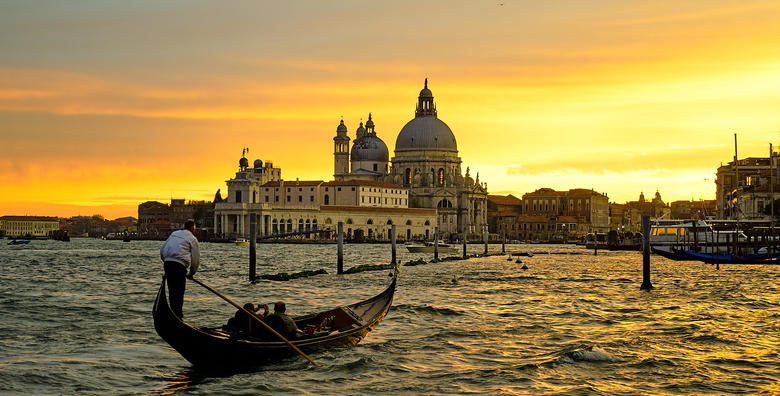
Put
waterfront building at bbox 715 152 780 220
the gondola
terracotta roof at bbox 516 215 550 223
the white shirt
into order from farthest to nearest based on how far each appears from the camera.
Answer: terracotta roof at bbox 516 215 550 223 → waterfront building at bbox 715 152 780 220 → the white shirt → the gondola

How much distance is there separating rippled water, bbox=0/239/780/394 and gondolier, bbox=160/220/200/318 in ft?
3.96

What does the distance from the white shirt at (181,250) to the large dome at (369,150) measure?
497 ft

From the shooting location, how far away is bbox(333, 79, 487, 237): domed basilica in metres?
159

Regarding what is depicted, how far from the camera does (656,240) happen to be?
73.1m

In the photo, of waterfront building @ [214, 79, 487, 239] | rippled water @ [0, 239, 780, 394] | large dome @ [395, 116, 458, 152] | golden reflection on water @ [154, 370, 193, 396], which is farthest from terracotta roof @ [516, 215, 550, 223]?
golden reflection on water @ [154, 370, 193, 396]

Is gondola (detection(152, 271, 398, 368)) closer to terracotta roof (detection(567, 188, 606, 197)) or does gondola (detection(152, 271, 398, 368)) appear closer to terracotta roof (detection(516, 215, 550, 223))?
terracotta roof (detection(516, 215, 550, 223))

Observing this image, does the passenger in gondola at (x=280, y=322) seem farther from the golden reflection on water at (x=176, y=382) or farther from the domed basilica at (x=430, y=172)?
the domed basilica at (x=430, y=172)

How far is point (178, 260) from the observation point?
49.1 ft

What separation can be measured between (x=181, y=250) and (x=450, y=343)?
19.5ft

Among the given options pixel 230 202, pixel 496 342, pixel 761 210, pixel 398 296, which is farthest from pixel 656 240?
pixel 230 202

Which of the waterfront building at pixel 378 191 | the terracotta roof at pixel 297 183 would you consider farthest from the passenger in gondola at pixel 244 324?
the terracotta roof at pixel 297 183

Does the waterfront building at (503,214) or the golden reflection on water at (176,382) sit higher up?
the waterfront building at (503,214)

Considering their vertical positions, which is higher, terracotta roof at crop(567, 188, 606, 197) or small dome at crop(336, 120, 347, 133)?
small dome at crop(336, 120, 347, 133)

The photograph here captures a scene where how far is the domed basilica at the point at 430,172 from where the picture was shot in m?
159
